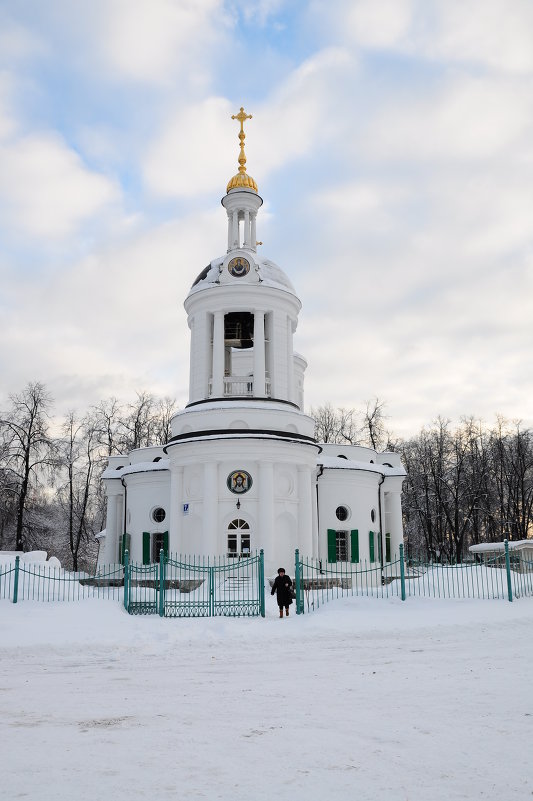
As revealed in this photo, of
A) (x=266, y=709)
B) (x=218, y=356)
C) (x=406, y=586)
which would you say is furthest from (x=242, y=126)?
(x=266, y=709)

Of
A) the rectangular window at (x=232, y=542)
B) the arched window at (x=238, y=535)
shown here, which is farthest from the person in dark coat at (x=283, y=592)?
the rectangular window at (x=232, y=542)

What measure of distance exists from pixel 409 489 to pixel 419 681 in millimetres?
45103

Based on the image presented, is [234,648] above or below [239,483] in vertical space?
below

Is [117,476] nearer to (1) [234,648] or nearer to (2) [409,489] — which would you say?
(1) [234,648]

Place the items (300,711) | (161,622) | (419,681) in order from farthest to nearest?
(161,622), (419,681), (300,711)

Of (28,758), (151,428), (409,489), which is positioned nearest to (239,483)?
(28,758)

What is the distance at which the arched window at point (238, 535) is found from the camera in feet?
87.6

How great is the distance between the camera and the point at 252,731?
785 cm

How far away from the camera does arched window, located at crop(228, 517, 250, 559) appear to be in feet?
87.6

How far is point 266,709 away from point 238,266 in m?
23.7

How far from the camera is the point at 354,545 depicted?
31.7 meters

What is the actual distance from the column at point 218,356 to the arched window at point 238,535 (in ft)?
18.0

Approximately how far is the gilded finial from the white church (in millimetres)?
64

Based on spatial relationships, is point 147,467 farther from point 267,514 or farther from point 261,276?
point 261,276
